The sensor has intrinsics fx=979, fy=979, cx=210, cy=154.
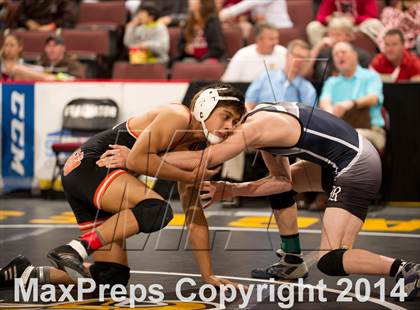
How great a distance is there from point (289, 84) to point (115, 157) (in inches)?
162

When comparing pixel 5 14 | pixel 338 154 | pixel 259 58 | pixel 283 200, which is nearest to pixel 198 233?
pixel 283 200

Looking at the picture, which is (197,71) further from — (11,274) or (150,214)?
(150,214)

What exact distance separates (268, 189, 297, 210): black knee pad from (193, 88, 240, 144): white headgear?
0.82 metres

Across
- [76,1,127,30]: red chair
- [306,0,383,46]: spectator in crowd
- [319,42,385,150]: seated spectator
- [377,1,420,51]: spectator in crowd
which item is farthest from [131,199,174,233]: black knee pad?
[76,1,127,30]: red chair

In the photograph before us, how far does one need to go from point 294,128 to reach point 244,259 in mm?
1522

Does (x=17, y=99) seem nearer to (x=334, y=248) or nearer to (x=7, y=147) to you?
(x=7, y=147)

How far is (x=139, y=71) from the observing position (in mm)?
10805

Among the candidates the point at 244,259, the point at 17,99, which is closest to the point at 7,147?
the point at 17,99

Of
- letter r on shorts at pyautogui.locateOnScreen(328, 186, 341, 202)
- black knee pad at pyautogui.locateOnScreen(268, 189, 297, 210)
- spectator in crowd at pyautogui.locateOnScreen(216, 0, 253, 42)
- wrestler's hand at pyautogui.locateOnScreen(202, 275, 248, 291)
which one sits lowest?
wrestler's hand at pyautogui.locateOnScreen(202, 275, 248, 291)

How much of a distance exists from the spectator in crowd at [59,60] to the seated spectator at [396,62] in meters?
3.22

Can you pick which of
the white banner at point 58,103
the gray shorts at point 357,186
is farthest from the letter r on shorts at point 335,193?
the white banner at point 58,103

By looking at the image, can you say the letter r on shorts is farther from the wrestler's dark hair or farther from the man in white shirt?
the man in white shirt

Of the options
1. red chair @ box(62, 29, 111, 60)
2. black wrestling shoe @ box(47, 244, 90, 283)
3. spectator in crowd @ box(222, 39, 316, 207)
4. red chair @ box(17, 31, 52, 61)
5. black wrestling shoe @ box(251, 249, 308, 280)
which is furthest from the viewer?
red chair @ box(17, 31, 52, 61)

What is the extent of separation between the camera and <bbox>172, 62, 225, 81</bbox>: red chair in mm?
10172
